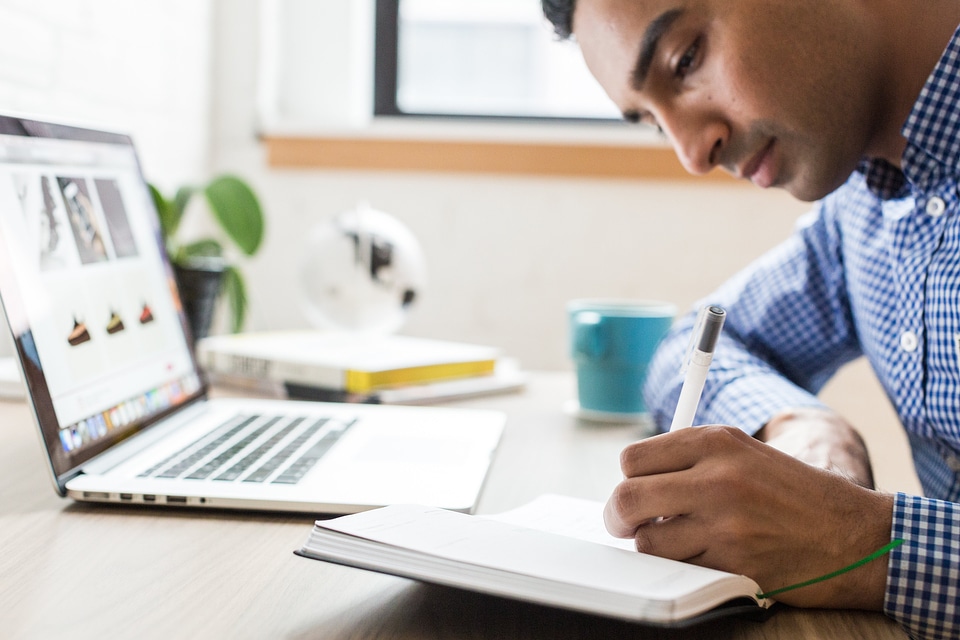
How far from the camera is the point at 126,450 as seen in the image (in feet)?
2.23

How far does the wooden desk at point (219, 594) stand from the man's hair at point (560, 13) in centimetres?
59

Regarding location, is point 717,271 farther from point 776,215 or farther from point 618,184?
point 618,184

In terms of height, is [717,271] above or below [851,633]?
below

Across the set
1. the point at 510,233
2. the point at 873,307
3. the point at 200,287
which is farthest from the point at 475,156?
the point at 873,307

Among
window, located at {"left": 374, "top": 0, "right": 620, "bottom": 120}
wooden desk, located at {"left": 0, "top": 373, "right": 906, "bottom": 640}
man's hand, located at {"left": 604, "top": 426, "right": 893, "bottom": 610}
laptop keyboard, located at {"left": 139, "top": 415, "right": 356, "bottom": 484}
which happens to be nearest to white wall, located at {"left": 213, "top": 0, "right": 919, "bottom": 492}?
window, located at {"left": 374, "top": 0, "right": 620, "bottom": 120}

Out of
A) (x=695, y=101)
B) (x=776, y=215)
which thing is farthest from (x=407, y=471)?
(x=776, y=215)

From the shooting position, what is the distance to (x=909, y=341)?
0.85 m

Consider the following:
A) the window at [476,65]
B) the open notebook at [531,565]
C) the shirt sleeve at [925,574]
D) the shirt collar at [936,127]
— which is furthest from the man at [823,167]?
the window at [476,65]

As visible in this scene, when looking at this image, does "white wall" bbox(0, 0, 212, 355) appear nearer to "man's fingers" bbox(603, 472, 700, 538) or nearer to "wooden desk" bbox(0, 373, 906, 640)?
"wooden desk" bbox(0, 373, 906, 640)

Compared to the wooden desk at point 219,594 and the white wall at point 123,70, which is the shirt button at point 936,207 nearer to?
the wooden desk at point 219,594

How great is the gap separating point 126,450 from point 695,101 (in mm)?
636

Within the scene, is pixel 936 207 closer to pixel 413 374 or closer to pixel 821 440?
pixel 821 440

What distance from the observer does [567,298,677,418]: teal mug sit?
39.8 inches

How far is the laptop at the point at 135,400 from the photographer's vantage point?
0.59 meters
